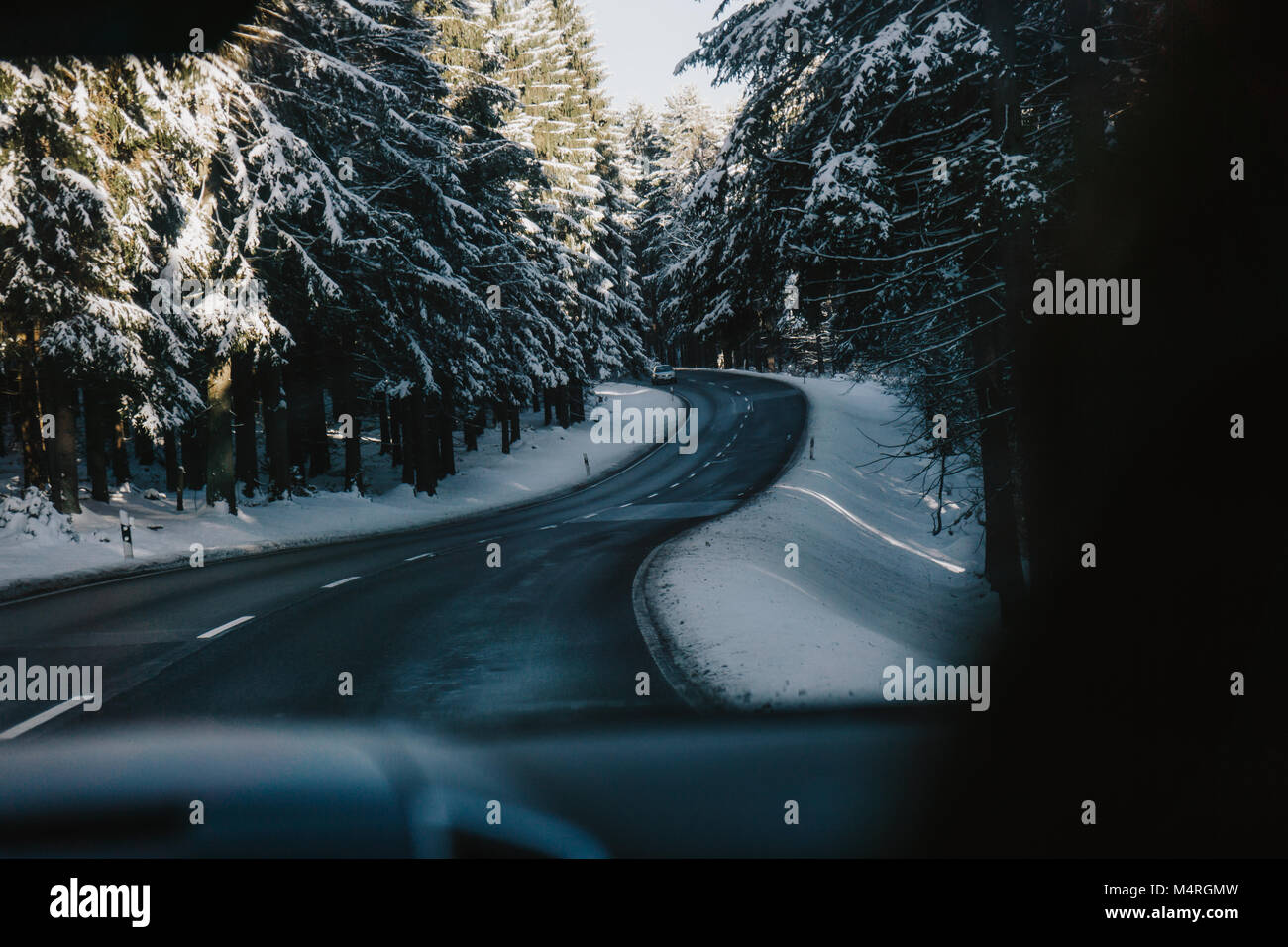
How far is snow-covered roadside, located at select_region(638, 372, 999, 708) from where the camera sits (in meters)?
7.16

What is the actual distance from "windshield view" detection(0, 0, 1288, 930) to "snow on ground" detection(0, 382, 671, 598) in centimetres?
18

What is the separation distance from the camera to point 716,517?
20.9 metres

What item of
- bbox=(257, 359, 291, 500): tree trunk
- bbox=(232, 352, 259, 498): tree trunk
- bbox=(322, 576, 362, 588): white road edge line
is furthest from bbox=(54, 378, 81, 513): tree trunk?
bbox=(322, 576, 362, 588): white road edge line

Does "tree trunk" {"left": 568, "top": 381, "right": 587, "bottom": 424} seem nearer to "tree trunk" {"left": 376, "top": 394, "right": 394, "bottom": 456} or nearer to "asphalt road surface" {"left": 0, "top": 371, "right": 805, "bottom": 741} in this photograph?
"tree trunk" {"left": 376, "top": 394, "right": 394, "bottom": 456}

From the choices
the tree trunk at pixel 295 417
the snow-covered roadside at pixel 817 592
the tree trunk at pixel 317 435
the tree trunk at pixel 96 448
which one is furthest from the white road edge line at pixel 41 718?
the tree trunk at pixel 317 435

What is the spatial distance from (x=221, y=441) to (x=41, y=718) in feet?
48.6

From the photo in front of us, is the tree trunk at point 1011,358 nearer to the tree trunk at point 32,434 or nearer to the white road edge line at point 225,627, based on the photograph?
the white road edge line at point 225,627

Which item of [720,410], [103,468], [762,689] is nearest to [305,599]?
[762,689]

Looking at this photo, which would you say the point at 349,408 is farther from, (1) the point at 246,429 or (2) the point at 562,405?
(2) the point at 562,405

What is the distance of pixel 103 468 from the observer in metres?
24.8

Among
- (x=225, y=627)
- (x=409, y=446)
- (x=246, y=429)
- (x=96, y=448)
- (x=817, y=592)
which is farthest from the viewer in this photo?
(x=409, y=446)

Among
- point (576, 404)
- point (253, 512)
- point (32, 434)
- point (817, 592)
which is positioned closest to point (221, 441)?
point (253, 512)
